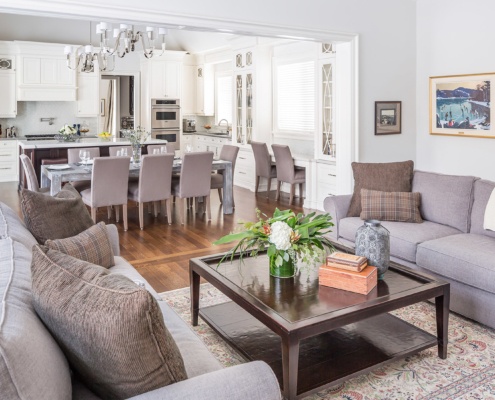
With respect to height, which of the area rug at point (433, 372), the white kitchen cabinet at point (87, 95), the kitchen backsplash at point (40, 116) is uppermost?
the white kitchen cabinet at point (87, 95)

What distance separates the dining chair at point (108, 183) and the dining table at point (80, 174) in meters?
0.25

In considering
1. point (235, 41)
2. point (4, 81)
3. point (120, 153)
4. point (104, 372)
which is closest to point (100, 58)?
point (120, 153)

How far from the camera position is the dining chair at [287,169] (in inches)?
298

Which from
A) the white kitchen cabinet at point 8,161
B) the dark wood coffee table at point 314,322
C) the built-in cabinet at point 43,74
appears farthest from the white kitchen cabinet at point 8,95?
the dark wood coffee table at point 314,322

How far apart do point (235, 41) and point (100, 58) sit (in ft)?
10.4

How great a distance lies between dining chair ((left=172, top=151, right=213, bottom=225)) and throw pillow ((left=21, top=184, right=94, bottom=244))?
319cm

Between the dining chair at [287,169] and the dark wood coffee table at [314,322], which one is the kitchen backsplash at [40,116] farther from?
the dark wood coffee table at [314,322]

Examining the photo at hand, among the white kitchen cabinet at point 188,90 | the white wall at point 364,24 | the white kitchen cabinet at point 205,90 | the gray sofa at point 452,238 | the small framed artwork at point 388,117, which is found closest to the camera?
→ the gray sofa at point 452,238

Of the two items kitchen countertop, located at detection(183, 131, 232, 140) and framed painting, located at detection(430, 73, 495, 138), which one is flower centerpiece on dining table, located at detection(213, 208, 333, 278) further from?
kitchen countertop, located at detection(183, 131, 232, 140)

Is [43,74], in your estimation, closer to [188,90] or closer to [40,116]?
[40,116]

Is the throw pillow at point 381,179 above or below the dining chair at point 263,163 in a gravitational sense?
below

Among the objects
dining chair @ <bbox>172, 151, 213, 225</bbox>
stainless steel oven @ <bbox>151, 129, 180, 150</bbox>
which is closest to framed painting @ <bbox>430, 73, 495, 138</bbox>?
dining chair @ <bbox>172, 151, 213, 225</bbox>

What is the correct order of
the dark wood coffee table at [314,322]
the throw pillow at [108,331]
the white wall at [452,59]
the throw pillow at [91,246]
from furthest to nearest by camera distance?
the white wall at [452,59]
the throw pillow at [91,246]
the dark wood coffee table at [314,322]
the throw pillow at [108,331]

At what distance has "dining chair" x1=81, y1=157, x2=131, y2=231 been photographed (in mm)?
5723
